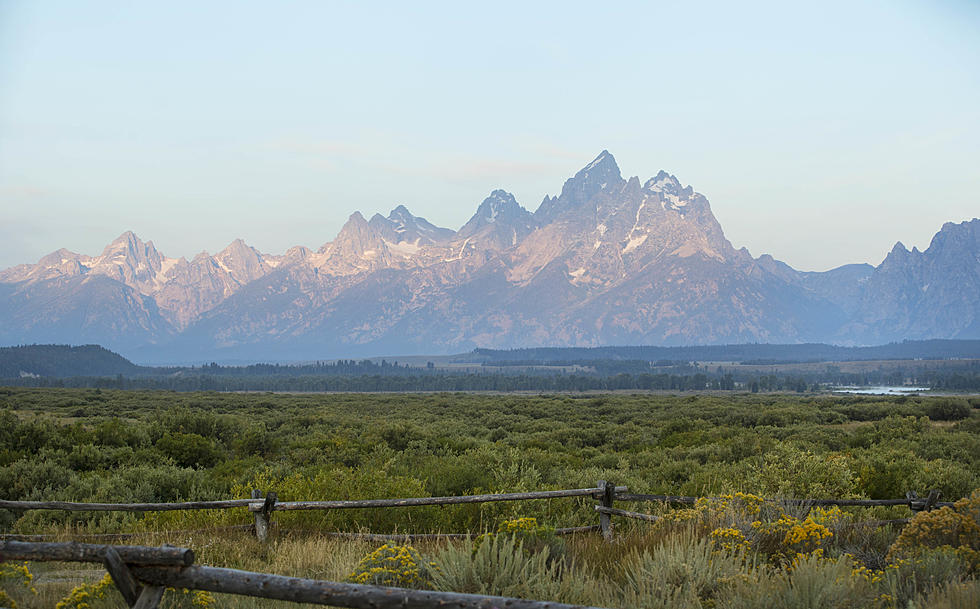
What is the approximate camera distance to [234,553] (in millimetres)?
7969

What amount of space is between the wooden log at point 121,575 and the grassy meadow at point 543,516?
1111 millimetres

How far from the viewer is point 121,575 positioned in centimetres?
400

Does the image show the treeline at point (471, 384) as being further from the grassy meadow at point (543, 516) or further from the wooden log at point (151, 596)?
the wooden log at point (151, 596)

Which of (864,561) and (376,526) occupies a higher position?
(864,561)

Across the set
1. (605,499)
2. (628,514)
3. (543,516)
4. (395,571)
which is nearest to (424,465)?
(543,516)

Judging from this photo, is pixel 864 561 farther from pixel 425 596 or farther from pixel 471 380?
pixel 471 380

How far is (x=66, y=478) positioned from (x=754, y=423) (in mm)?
27657

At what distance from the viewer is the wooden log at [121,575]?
12.9ft

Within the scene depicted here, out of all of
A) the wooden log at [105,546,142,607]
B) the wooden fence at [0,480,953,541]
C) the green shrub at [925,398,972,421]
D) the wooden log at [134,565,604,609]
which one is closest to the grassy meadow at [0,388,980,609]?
the wooden fence at [0,480,953,541]

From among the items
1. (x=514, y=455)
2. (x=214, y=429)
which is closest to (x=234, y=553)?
(x=514, y=455)

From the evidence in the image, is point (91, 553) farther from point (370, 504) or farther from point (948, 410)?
point (948, 410)

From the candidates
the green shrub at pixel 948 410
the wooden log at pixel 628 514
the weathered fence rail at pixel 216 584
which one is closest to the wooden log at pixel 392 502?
the wooden log at pixel 628 514

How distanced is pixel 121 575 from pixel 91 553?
250 millimetres

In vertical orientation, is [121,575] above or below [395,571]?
above
